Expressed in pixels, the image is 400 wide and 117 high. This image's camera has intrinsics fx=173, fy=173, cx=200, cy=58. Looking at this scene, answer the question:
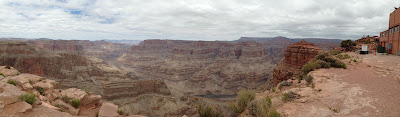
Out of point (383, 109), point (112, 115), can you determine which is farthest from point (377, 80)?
point (112, 115)

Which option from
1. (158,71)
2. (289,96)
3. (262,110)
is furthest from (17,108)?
(158,71)

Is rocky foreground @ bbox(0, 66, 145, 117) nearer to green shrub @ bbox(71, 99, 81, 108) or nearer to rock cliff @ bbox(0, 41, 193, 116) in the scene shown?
green shrub @ bbox(71, 99, 81, 108)

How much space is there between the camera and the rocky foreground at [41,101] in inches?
198

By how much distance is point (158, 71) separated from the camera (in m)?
86.8

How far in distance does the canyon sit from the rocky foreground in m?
2.56

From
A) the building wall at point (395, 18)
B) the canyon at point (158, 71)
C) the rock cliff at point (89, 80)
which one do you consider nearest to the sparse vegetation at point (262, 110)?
the canyon at point (158, 71)

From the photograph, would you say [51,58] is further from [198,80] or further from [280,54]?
[280,54]

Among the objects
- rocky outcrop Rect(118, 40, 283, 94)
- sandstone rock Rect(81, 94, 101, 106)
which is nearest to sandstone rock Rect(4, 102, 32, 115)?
sandstone rock Rect(81, 94, 101, 106)

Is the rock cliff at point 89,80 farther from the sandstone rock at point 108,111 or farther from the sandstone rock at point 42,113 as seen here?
the sandstone rock at point 42,113

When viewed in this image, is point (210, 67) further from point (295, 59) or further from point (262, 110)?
point (262, 110)

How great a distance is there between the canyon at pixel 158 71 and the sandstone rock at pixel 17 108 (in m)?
6.42

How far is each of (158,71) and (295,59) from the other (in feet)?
224

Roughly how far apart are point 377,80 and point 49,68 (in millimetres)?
59419

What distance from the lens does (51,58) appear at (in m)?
47.8
